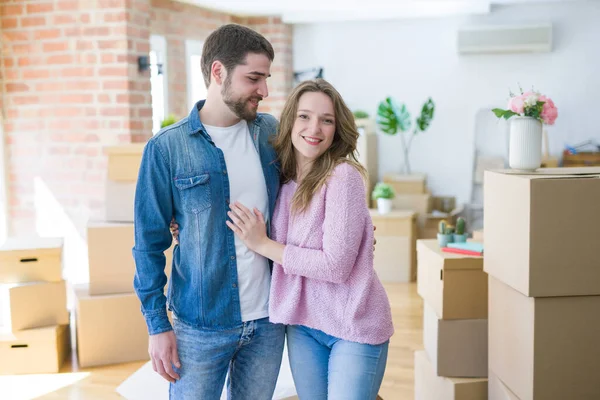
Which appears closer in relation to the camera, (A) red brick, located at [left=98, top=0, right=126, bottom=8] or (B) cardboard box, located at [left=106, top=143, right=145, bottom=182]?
Result: (B) cardboard box, located at [left=106, top=143, right=145, bottom=182]

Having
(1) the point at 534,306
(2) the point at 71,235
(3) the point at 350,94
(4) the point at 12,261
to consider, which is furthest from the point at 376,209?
(1) the point at 534,306

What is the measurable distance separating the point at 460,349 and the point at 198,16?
4.58 metres

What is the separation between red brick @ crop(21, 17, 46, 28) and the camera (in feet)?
15.8

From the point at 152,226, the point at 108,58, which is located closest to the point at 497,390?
the point at 152,226

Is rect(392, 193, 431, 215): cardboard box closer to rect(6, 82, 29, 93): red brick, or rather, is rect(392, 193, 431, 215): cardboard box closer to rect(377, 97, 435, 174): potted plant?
rect(377, 97, 435, 174): potted plant

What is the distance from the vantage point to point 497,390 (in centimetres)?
232

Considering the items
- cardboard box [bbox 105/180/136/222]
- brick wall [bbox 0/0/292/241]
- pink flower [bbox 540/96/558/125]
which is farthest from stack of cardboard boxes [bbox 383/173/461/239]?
pink flower [bbox 540/96/558/125]

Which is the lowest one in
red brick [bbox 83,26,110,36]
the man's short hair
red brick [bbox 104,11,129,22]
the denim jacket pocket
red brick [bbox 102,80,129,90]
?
the denim jacket pocket

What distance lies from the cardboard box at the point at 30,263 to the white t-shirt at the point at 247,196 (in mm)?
2357

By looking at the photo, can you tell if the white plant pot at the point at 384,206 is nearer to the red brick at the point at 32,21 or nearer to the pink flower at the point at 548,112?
the red brick at the point at 32,21

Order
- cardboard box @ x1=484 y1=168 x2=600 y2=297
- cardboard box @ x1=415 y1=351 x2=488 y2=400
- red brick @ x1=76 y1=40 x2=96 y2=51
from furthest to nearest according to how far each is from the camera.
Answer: red brick @ x1=76 y1=40 x2=96 y2=51, cardboard box @ x1=415 y1=351 x2=488 y2=400, cardboard box @ x1=484 y1=168 x2=600 y2=297

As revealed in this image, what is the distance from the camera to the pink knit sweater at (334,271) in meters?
1.70

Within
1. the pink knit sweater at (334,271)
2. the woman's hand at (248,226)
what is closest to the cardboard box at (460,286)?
the pink knit sweater at (334,271)

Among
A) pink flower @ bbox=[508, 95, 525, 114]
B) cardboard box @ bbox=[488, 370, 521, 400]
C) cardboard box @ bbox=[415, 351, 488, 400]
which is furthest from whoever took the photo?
cardboard box @ bbox=[415, 351, 488, 400]
